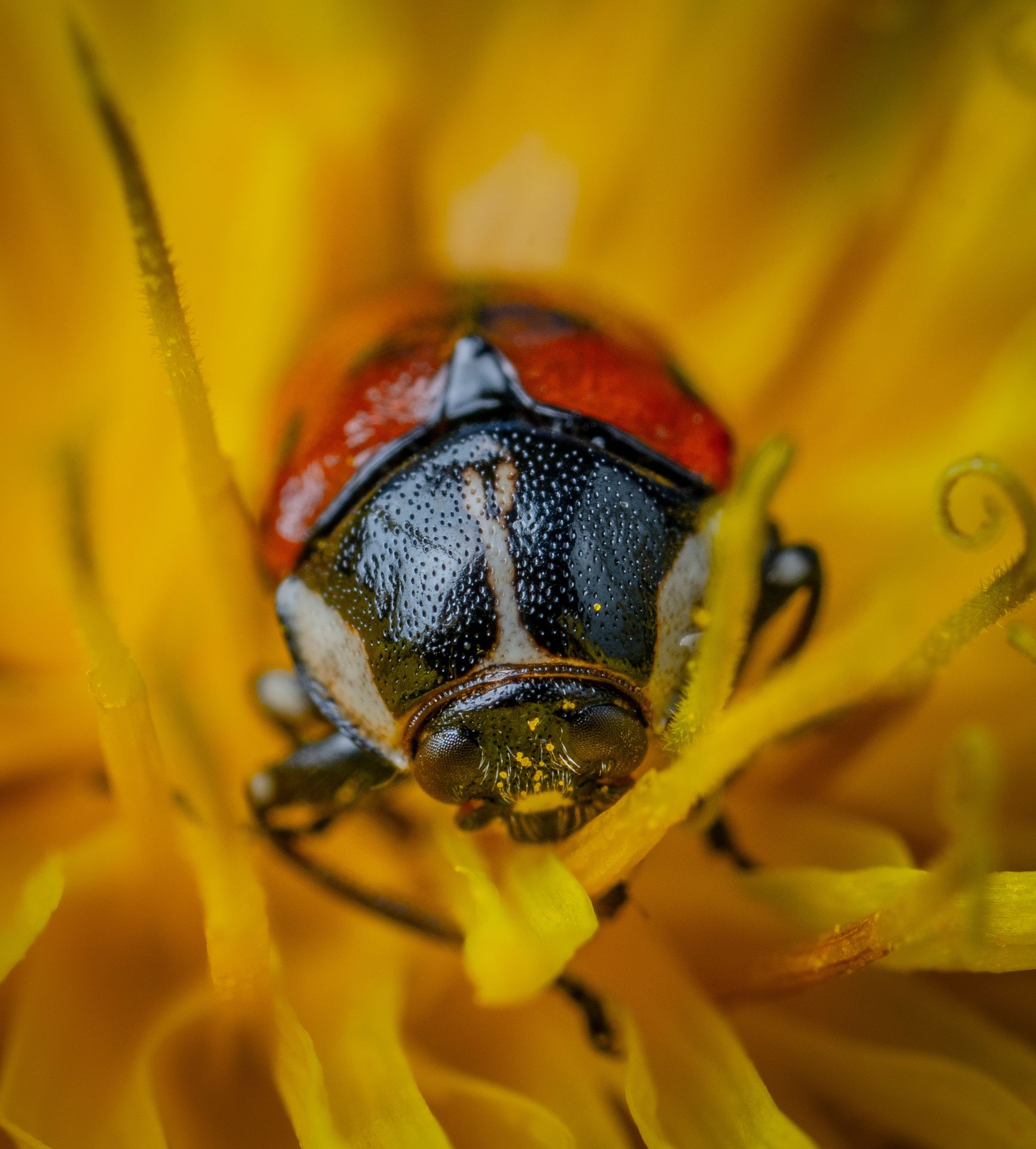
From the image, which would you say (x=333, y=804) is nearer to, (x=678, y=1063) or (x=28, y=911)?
(x=28, y=911)

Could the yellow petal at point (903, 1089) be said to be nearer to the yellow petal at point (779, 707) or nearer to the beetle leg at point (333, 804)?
the beetle leg at point (333, 804)

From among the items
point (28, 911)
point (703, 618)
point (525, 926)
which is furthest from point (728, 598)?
point (28, 911)

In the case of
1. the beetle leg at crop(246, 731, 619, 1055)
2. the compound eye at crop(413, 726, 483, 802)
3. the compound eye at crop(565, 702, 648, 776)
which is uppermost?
the compound eye at crop(565, 702, 648, 776)

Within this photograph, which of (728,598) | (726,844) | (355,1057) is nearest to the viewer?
(728,598)

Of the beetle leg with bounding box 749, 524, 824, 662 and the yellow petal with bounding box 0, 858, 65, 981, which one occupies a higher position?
the beetle leg with bounding box 749, 524, 824, 662

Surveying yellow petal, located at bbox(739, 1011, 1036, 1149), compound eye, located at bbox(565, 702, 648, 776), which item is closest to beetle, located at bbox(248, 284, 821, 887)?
compound eye, located at bbox(565, 702, 648, 776)

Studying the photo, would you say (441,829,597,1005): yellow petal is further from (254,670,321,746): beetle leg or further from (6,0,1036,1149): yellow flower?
(254,670,321,746): beetle leg
